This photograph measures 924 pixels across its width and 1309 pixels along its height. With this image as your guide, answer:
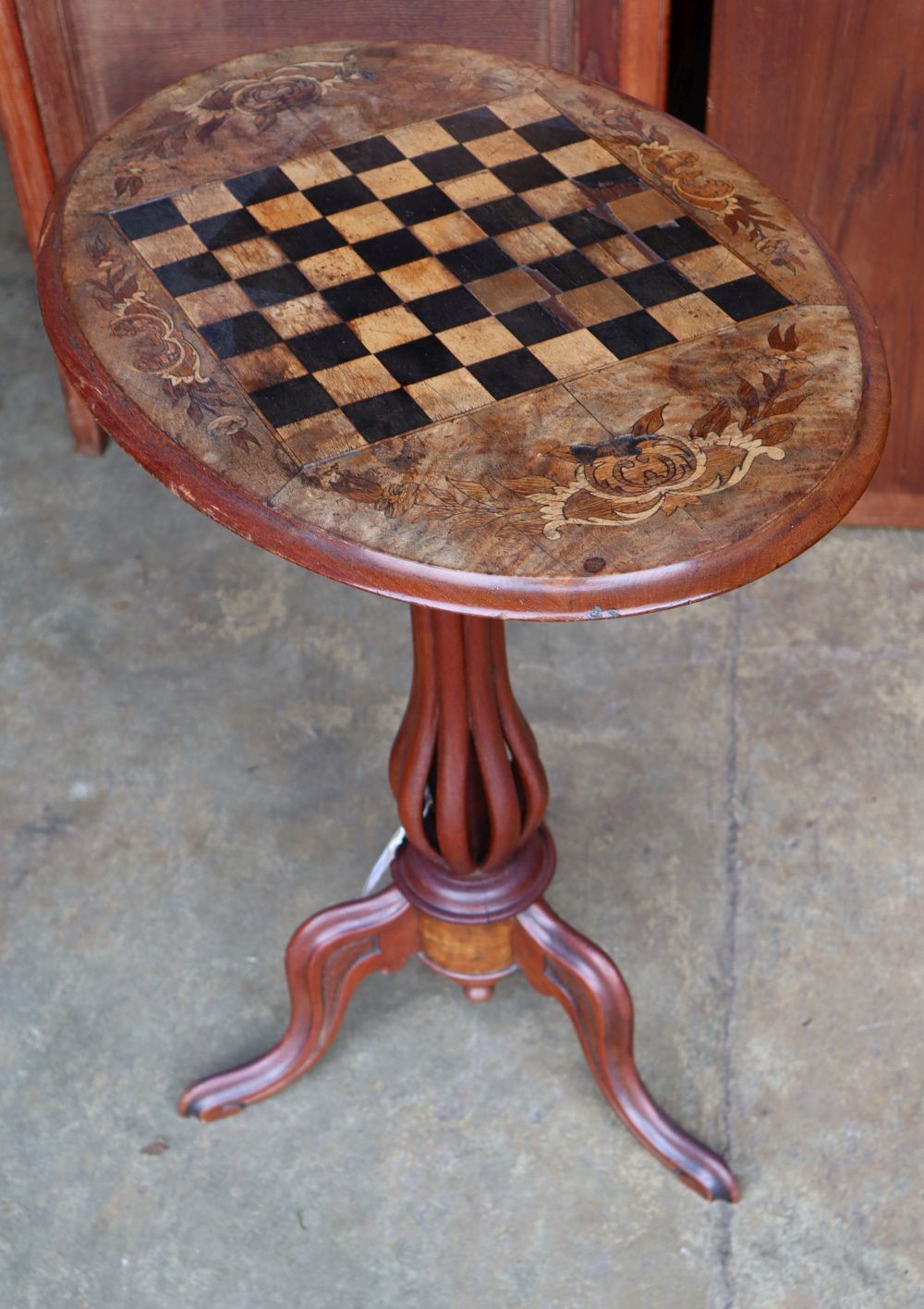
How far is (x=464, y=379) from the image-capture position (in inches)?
58.1

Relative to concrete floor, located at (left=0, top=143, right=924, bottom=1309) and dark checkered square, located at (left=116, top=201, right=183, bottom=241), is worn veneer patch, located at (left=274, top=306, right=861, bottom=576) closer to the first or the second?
dark checkered square, located at (left=116, top=201, right=183, bottom=241)

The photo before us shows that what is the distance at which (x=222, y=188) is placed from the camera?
5.65 ft

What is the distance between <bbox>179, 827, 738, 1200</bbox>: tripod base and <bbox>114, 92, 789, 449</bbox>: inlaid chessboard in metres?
0.75

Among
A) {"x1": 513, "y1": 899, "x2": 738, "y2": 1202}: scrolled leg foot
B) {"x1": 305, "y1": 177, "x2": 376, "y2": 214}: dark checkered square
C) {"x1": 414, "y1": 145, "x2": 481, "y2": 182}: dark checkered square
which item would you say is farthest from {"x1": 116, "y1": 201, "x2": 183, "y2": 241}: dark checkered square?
{"x1": 513, "y1": 899, "x2": 738, "y2": 1202}: scrolled leg foot

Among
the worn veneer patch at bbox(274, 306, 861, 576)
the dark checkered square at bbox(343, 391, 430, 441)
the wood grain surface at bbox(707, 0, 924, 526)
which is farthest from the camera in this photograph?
the wood grain surface at bbox(707, 0, 924, 526)

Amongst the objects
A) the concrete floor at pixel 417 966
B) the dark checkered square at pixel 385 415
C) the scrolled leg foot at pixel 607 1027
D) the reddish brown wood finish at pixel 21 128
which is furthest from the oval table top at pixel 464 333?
the concrete floor at pixel 417 966

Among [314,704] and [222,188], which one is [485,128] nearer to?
[222,188]

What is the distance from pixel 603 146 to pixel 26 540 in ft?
4.96

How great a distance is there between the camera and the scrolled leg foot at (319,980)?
2.02 m

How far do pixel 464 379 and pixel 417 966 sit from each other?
1.09 metres

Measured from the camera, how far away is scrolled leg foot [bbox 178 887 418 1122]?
202cm

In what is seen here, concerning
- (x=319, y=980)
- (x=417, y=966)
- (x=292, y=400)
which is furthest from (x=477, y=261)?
(x=417, y=966)

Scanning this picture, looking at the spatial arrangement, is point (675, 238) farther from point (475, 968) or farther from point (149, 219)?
point (475, 968)

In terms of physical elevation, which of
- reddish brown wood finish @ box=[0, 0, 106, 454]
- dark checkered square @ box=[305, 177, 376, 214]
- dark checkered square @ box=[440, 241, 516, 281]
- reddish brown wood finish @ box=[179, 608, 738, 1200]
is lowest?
reddish brown wood finish @ box=[179, 608, 738, 1200]
